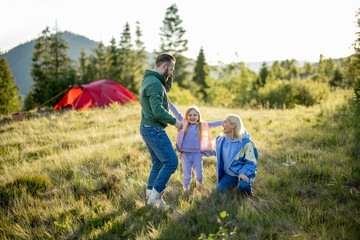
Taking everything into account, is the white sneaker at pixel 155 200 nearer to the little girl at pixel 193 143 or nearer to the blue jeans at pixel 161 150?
the blue jeans at pixel 161 150

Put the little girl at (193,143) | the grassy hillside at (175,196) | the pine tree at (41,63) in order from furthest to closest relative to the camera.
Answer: the pine tree at (41,63)
the little girl at (193,143)
the grassy hillside at (175,196)

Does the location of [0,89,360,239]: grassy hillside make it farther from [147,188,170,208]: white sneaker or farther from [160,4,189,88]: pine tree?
[160,4,189,88]: pine tree

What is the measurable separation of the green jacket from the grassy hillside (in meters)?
1.11

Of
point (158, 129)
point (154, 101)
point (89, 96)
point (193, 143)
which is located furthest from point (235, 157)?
point (89, 96)

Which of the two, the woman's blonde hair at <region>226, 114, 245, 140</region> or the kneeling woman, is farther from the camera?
the woman's blonde hair at <region>226, 114, 245, 140</region>

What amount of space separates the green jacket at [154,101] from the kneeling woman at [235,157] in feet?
3.43

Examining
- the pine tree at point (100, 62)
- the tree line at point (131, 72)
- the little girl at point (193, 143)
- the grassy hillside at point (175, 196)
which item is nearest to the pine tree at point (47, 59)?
the tree line at point (131, 72)

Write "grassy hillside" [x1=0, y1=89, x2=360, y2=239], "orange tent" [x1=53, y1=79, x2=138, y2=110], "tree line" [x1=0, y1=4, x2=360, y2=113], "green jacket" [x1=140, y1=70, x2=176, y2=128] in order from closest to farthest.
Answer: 1. "grassy hillside" [x1=0, y1=89, x2=360, y2=239]
2. "green jacket" [x1=140, y1=70, x2=176, y2=128]
3. "orange tent" [x1=53, y1=79, x2=138, y2=110]
4. "tree line" [x1=0, y1=4, x2=360, y2=113]

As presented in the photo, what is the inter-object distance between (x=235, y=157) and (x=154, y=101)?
1.46m

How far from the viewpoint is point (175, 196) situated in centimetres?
316

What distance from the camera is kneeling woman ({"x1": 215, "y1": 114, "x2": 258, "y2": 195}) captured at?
305 cm

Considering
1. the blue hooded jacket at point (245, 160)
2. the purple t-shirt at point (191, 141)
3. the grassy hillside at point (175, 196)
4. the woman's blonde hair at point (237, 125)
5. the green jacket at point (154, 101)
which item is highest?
the green jacket at point (154, 101)

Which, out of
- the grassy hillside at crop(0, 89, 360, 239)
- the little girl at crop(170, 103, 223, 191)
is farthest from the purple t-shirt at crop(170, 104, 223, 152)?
the grassy hillside at crop(0, 89, 360, 239)

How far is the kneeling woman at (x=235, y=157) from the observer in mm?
3049
